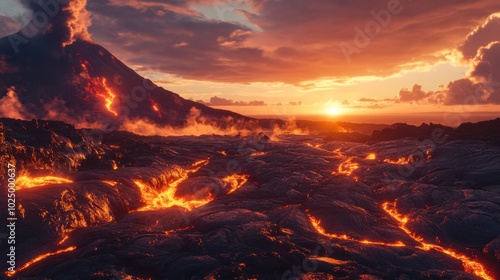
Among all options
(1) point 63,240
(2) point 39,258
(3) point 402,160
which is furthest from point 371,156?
(2) point 39,258

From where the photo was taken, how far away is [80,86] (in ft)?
373

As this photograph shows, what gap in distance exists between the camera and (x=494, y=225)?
3045cm

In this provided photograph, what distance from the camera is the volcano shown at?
348 feet

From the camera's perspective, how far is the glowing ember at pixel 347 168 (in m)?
51.8

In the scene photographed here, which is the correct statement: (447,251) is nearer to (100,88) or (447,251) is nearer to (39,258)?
(39,258)

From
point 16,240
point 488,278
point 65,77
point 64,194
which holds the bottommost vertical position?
point 488,278

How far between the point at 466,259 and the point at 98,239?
28010 millimetres

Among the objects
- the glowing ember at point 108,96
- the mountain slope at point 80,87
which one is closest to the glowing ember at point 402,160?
the mountain slope at point 80,87

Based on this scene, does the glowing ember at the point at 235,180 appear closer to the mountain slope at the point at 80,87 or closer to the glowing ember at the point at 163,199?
the glowing ember at the point at 163,199

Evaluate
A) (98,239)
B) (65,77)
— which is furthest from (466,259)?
(65,77)

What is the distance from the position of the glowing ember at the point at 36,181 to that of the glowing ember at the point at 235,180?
18.8 m

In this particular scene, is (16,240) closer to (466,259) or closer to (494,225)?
(466,259)

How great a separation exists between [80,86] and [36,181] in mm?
89994

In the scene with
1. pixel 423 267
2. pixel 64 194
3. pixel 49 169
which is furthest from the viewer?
pixel 49 169
